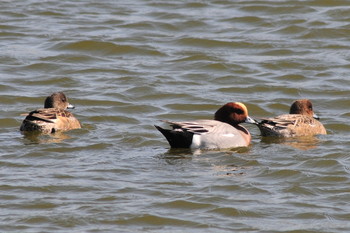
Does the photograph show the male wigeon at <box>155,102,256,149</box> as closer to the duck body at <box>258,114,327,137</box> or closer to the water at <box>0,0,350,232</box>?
the water at <box>0,0,350,232</box>

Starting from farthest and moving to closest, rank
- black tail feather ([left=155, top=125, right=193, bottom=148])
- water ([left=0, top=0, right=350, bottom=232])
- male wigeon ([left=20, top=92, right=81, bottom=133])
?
male wigeon ([left=20, top=92, right=81, bottom=133]), black tail feather ([left=155, top=125, right=193, bottom=148]), water ([left=0, top=0, right=350, bottom=232])

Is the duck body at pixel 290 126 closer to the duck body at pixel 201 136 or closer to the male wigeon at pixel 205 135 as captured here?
the male wigeon at pixel 205 135

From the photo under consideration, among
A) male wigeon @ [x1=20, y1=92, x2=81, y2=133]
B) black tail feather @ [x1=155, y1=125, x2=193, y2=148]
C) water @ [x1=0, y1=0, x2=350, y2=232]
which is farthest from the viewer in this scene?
male wigeon @ [x1=20, y1=92, x2=81, y2=133]

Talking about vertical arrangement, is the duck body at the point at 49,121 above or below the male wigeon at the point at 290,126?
above

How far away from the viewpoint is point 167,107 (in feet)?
46.9

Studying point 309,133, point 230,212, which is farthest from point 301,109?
point 230,212

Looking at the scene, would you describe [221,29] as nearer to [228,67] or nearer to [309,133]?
[228,67]

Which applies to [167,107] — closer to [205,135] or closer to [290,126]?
[290,126]

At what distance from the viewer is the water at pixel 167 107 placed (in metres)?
9.36

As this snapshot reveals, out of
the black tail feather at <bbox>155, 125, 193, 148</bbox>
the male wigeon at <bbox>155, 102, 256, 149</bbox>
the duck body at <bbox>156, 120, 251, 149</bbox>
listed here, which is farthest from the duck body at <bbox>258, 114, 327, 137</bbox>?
the black tail feather at <bbox>155, 125, 193, 148</bbox>

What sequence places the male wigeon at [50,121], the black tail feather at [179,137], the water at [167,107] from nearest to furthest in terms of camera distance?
the water at [167,107] → the black tail feather at [179,137] → the male wigeon at [50,121]

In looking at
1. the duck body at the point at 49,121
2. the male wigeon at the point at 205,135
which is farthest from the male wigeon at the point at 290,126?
the duck body at the point at 49,121

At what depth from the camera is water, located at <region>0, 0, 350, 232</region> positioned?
9.36 metres

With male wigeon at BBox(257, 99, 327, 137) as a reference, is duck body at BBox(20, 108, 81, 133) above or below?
above
